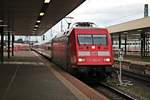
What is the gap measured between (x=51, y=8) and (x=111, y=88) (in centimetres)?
936

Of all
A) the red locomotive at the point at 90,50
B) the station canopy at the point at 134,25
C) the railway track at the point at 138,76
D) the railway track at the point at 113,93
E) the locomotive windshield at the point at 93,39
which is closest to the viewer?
the railway track at the point at 113,93

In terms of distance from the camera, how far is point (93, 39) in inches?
928

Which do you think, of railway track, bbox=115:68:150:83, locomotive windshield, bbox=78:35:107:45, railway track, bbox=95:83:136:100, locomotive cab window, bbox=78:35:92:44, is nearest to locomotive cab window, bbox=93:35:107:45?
locomotive windshield, bbox=78:35:107:45

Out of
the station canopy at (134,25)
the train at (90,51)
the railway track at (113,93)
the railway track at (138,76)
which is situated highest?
the station canopy at (134,25)

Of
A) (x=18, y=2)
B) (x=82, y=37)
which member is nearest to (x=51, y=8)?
(x=18, y=2)

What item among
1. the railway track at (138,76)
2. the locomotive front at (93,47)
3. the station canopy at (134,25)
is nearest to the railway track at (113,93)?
the locomotive front at (93,47)

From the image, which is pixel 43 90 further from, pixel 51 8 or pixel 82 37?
pixel 51 8

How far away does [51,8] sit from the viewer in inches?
1104

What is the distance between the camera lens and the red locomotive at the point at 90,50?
73.6 feet

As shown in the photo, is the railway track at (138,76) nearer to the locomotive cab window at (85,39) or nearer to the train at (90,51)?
the train at (90,51)

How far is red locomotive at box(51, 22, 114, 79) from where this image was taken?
2242 cm

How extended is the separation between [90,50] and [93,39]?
3.10 feet

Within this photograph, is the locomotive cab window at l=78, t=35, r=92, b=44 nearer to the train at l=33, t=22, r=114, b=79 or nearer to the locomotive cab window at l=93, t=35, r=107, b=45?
the train at l=33, t=22, r=114, b=79

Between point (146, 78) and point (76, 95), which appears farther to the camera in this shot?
point (146, 78)
